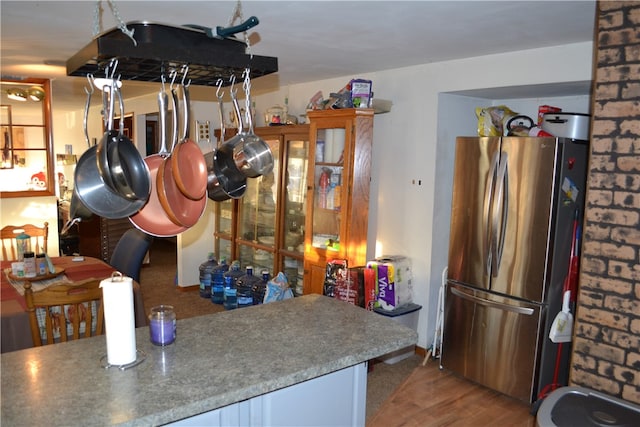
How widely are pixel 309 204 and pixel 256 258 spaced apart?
4.02 ft

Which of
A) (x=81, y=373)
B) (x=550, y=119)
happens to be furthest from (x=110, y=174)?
(x=550, y=119)

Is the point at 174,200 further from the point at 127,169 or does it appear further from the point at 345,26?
the point at 345,26

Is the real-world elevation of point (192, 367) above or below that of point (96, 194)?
below

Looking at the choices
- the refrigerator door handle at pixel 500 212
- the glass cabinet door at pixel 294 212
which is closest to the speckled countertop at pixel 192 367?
the refrigerator door handle at pixel 500 212

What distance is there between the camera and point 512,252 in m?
3.05

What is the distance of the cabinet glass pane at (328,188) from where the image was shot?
393cm

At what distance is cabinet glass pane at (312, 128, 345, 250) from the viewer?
12.9 ft

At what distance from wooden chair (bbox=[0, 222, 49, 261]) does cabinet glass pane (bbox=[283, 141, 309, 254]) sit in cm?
206

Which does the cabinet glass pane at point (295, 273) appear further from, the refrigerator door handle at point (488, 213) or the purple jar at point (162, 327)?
the purple jar at point (162, 327)

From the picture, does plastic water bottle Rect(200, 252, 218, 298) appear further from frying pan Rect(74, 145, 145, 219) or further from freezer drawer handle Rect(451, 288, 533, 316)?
frying pan Rect(74, 145, 145, 219)

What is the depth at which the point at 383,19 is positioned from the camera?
A: 7.86 ft

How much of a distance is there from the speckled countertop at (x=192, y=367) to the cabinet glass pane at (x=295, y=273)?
2474 millimetres

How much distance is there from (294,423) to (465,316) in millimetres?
1999

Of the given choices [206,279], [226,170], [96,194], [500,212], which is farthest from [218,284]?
[96,194]
